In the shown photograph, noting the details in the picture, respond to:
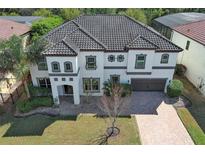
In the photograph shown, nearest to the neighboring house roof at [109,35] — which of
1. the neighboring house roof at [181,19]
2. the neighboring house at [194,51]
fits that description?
the neighboring house at [194,51]

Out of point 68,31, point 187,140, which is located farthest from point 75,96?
point 187,140

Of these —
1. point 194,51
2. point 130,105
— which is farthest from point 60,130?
point 194,51

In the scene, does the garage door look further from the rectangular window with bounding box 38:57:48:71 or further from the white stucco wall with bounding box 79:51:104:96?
the rectangular window with bounding box 38:57:48:71

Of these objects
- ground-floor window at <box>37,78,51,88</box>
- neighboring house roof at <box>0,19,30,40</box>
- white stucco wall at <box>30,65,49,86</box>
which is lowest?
ground-floor window at <box>37,78,51,88</box>

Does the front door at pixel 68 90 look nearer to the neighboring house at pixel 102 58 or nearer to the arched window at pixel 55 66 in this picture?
the neighboring house at pixel 102 58

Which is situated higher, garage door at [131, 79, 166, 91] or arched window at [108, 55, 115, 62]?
arched window at [108, 55, 115, 62]

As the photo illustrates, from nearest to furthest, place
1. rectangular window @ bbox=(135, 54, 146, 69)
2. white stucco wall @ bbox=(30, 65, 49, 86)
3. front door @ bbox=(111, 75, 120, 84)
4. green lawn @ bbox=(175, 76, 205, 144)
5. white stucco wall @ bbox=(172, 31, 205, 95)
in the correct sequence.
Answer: green lawn @ bbox=(175, 76, 205, 144) < rectangular window @ bbox=(135, 54, 146, 69) < white stucco wall @ bbox=(30, 65, 49, 86) < front door @ bbox=(111, 75, 120, 84) < white stucco wall @ bbox=(172, 31, 205, 95)

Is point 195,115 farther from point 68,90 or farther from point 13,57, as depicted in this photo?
point 13,57

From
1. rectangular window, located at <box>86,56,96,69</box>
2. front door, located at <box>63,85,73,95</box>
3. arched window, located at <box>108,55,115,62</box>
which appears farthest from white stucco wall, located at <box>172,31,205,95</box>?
front door, located at <box>63,85,73,95</box>
